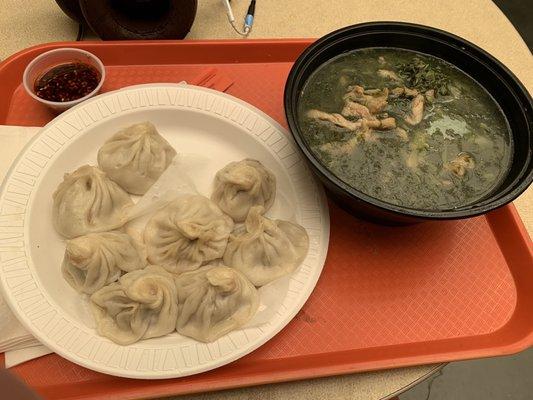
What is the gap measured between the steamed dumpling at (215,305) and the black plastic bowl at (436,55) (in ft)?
1.41

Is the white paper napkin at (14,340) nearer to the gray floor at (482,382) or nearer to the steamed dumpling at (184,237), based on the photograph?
the steamed dumpling at (184,237)

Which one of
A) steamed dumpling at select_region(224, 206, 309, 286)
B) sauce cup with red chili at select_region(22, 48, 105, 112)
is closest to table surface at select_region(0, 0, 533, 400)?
sauce cup with red chili at select_region(22, 48, 105, 112)

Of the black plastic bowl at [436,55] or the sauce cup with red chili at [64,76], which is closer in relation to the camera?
the black plastic bowl at [436,55]

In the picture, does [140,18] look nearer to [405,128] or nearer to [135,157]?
[135,157]

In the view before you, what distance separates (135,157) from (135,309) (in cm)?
56

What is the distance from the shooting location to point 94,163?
1.71 meters

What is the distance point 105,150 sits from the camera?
1.67 m

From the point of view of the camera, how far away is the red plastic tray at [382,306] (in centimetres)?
134

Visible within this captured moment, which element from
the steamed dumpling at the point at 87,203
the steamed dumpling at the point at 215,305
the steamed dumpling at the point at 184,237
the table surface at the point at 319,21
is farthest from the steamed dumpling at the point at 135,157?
the table surface at the point at 319,21

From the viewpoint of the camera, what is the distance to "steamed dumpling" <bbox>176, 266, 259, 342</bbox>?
55.1 inches

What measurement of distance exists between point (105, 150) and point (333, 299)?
979mm

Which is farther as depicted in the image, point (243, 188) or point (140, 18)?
point (140, 18)

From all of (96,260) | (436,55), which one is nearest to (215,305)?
(96,260)

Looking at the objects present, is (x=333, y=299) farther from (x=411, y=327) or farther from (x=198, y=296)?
(x=198, y=296)
